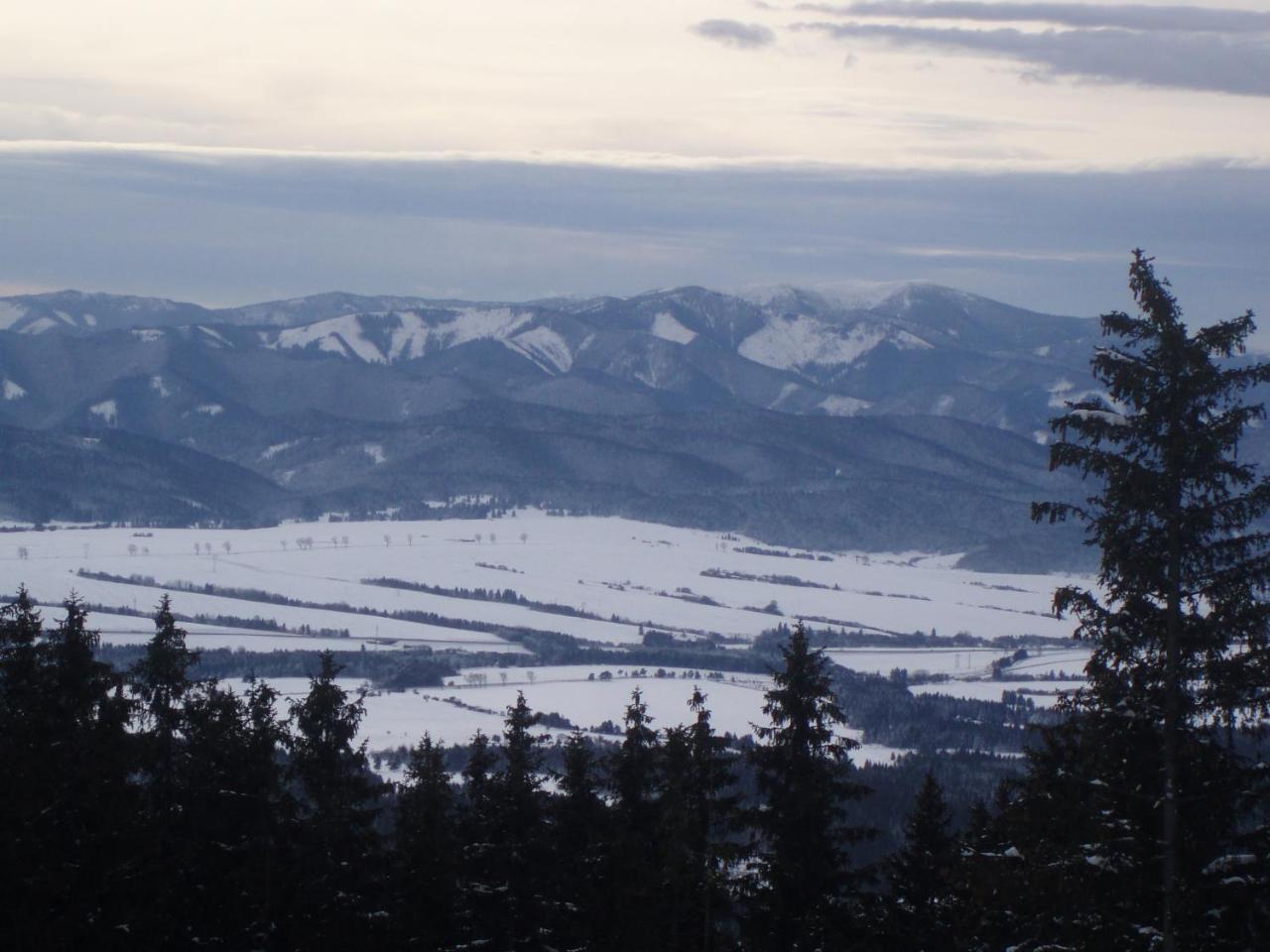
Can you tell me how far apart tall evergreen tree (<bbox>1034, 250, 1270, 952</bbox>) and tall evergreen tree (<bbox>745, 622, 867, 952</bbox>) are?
595 centimetres

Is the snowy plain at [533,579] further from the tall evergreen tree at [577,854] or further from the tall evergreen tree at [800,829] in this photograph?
the tall evergreen tree at [800,829]

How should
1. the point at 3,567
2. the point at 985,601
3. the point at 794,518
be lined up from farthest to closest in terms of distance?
the point at 794,518 < the point at 985,601 < the point at 3,567

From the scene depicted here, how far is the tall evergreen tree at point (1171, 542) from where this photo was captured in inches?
629

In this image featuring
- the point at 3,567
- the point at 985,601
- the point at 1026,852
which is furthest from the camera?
the point at 985,601

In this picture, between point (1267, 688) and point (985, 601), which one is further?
point (985, 601)

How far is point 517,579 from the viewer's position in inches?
4961

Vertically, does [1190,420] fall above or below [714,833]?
above

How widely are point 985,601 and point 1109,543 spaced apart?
380 ft

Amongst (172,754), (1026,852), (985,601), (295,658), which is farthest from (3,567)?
(1026,852)

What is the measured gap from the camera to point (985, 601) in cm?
12975

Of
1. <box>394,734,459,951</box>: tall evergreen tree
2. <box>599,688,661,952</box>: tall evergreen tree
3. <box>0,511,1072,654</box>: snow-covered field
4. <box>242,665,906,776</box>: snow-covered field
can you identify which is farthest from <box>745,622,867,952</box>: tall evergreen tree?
<box>0,511,1072,654</box>: snow-covered field

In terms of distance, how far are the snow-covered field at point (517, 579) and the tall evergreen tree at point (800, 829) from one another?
220ft

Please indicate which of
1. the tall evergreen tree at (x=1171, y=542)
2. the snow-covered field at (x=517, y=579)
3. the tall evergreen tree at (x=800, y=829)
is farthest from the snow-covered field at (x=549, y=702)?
the tall evergreen tree at (x=1171, y=542)

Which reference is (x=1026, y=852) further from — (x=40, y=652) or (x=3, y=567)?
(x=3, y=567)
